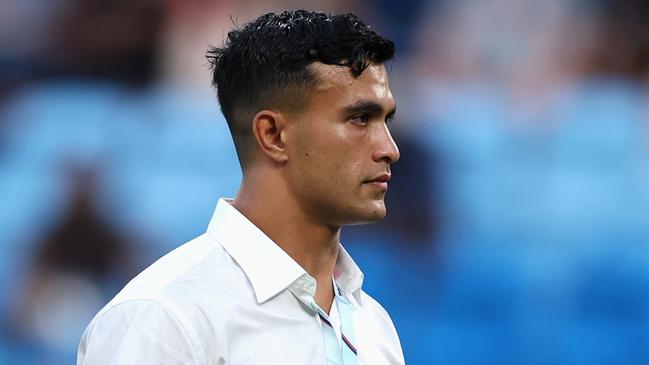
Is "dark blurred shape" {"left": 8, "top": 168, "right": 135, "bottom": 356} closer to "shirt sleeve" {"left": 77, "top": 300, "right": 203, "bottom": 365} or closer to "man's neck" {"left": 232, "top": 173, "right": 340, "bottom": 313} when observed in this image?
"man's neck" {"left": 232, "top": 173, "right": 340, "bottom": 313}

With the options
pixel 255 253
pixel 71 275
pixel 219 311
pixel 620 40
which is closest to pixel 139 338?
pixel 219 311

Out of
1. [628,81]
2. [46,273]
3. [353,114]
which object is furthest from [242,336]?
[628,81]

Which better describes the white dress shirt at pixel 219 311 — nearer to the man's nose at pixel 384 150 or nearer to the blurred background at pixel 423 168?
the man's nose at pixel 384 150

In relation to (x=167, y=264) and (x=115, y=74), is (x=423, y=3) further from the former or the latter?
(x=167, y=264)

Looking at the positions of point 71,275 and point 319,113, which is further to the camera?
point 71,275

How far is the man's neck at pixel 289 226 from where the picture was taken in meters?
1.39

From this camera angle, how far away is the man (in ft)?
4.25

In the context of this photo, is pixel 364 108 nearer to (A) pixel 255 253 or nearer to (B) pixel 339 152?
(B) pixel 339 152

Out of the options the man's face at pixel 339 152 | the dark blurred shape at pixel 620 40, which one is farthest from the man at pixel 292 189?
the dark blurred shape at pixel 620 40

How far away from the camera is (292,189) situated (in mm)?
1394

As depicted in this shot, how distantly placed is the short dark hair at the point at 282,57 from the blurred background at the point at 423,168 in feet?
4.60

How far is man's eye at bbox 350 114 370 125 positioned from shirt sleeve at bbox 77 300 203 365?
1.14 ft

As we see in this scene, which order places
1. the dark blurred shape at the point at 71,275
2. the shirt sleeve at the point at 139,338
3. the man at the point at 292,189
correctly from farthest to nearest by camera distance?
the dark blurred shape at the point at 71,275
the man at the point at 292,189
the shirt sleeve at the point at 139,338

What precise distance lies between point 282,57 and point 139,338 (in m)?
0.42
